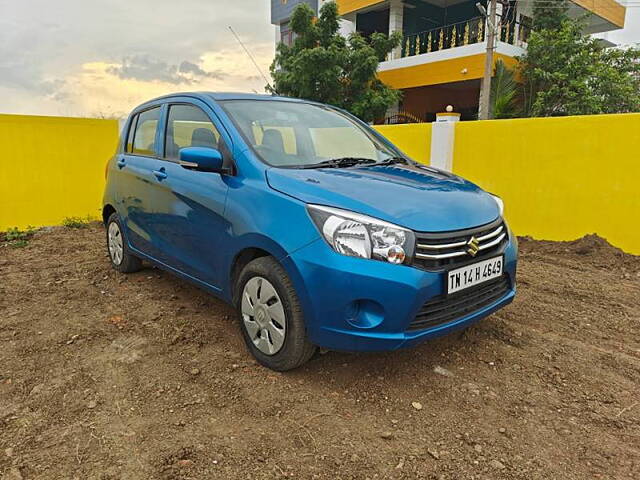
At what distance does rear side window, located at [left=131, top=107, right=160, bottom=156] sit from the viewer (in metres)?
3.89

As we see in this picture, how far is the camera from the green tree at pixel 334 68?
44.8 feet

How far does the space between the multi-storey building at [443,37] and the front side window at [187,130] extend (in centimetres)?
1287

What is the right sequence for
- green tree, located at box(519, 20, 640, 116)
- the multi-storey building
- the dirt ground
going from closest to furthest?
the dirt ground, green tree, located at box(519, 20, 640, 116), the multi-storey building

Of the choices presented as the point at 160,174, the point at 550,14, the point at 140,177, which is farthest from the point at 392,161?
the point at 550,14

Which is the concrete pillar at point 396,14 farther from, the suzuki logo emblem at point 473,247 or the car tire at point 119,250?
the suzuki logo emblem at point 473,247

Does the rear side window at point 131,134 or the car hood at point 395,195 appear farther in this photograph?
the rear side window at point 131,134

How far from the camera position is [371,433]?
2.21 meters

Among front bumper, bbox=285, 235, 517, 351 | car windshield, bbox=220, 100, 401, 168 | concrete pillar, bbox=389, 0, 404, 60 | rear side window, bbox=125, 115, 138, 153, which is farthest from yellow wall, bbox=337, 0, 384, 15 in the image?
front bumper, bbox=285, 235, 517, 351

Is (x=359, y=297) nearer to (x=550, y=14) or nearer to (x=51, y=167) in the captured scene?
(x=51, y=167)

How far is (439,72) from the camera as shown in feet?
50.1

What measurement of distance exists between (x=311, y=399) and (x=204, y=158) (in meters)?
1.50

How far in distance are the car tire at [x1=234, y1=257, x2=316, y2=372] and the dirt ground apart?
0.15 metres

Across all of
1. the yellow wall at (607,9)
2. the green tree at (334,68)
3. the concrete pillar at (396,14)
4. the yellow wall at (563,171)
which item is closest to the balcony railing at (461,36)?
the concrete pillar at (396,14)

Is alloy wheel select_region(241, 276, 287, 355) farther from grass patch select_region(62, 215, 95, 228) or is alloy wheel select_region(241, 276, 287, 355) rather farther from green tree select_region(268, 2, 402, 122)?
green tree select_region(268, 2, 402, 122)
